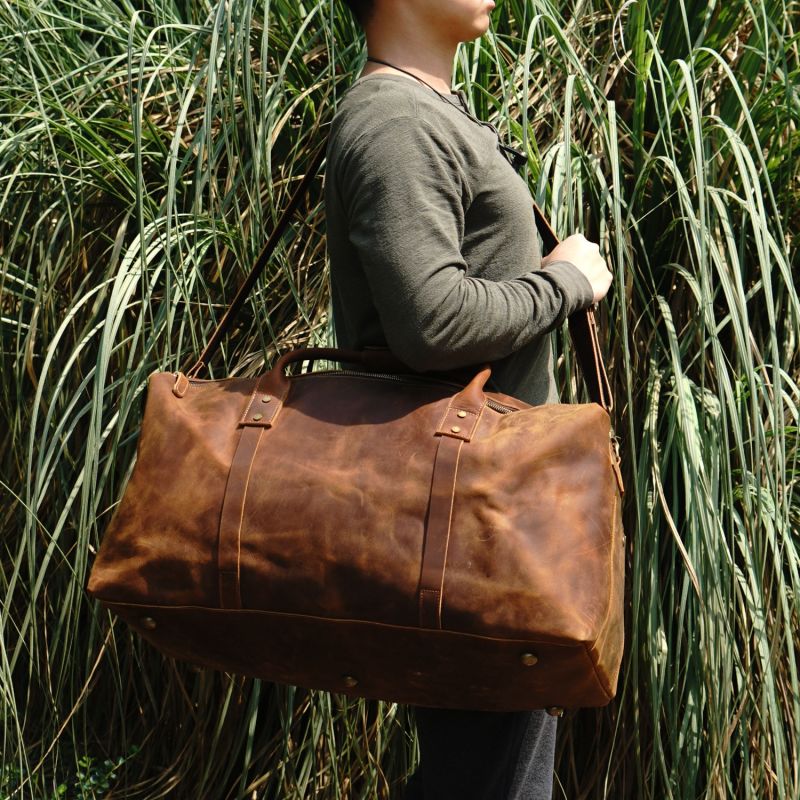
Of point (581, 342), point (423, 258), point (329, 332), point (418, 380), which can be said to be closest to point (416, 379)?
point (418, 380)

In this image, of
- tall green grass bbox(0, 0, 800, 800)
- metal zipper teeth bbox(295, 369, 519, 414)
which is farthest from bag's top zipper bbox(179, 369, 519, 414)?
tall green grass bbox(0, 0, 800, 800)

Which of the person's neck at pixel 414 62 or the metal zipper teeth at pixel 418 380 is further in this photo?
→ the person's neck at pixel 414 62

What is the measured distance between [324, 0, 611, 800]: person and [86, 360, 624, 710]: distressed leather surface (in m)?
0.11

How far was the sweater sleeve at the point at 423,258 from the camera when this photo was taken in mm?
1306

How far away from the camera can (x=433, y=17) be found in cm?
153

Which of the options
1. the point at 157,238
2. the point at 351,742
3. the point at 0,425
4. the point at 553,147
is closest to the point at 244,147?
the point at 157,238

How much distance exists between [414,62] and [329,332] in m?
0.73

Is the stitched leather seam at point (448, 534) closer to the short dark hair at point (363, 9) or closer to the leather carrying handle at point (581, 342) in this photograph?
the leather carrying handle at point (581, 342)

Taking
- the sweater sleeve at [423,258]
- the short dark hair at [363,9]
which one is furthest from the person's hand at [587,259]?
the short dark hair at [363,9]

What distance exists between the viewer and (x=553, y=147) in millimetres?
2195

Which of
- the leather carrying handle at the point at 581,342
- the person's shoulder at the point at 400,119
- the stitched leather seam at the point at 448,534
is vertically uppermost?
the person's shoulder at the point at 400,119

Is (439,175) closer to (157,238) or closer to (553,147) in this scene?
(553,147)

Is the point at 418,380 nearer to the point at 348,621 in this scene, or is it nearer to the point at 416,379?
the point at 416,379

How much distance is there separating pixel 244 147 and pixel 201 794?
139cm
